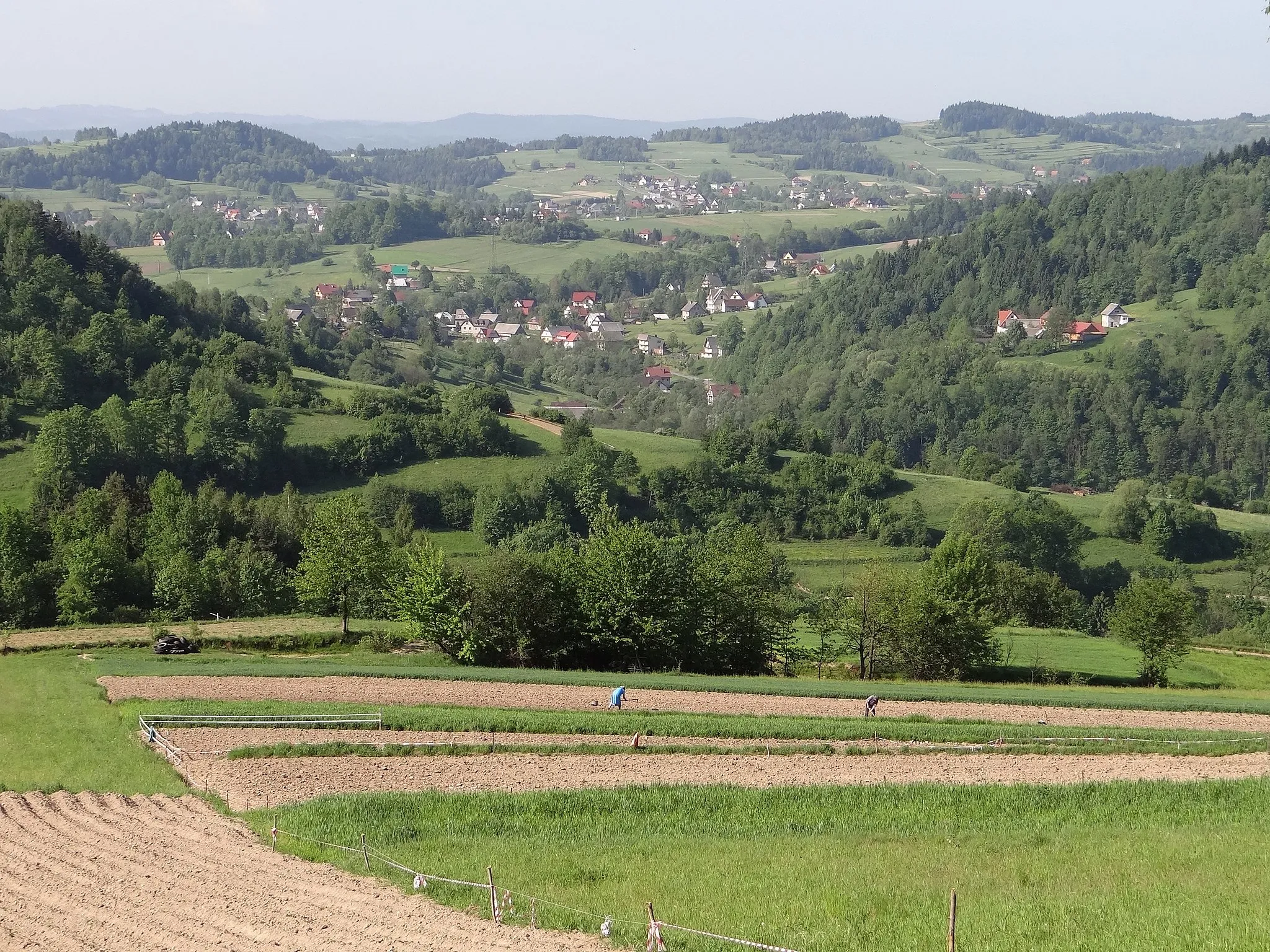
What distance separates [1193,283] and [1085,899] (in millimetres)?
197193

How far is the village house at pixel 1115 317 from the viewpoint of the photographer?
186m

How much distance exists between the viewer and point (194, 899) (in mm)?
20344

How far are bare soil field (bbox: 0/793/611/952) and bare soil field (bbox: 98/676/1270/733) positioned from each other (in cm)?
1544

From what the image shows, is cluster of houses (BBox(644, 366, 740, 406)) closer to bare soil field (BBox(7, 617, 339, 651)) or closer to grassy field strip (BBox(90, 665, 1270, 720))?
bare soil field (BBox(7, 617, 339, 651))

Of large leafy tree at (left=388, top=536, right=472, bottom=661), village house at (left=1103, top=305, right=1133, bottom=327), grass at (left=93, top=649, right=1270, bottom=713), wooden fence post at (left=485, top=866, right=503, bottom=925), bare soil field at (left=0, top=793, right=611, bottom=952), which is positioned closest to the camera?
bare soil field at (left=0, top=793, right=611, bottom=952)

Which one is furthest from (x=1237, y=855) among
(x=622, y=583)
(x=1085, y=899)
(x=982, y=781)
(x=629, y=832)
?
(x=622, y=583)

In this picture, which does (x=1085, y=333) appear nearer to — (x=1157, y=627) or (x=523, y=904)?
(x=1157, y=627)

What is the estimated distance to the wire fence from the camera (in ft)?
56.9

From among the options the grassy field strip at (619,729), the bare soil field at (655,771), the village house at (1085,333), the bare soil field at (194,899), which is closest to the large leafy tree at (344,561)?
the grassy field strip at (619,729)

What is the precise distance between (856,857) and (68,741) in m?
22.8

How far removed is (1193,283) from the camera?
7687 inches

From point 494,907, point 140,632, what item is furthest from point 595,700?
point 140,632

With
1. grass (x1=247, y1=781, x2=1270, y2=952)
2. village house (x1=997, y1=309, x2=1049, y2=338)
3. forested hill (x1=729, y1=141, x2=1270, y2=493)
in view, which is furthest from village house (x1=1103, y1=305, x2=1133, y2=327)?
grass (x1=247, y1=781, x2=1270, y2=952)

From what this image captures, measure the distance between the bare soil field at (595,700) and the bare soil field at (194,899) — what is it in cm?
1544
